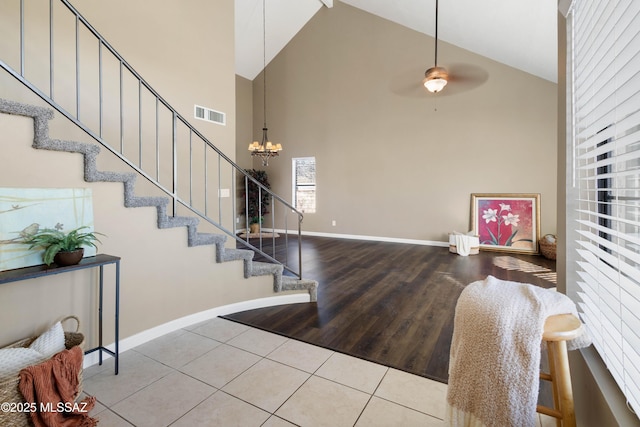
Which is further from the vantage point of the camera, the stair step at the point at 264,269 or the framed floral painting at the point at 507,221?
the framed floral painting at the point at 507,221

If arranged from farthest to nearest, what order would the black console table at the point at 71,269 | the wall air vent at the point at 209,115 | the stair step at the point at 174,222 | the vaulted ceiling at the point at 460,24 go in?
1. the wall air vent at the point at 209,115
2. the vaulted ceiling at the point at 460,24
3. the stair step at the point at 174,222
4. the black console table at the point at 71,269

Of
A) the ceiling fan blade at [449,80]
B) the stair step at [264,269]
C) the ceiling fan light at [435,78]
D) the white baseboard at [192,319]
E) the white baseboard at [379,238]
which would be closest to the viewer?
the white baseboard at [192,319]

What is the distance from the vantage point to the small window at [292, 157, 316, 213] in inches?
331

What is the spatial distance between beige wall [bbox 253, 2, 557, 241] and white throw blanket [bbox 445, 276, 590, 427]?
575cm

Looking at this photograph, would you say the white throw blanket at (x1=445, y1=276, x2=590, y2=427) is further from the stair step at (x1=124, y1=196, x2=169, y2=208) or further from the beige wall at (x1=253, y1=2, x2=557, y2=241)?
the beige wall at (x1=253, y1=2, x2=557, y2=241)

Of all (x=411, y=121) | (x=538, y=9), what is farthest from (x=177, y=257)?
(x=411, y=121)

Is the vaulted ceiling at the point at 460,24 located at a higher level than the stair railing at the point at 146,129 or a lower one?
higher

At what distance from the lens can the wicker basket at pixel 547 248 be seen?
5336mm

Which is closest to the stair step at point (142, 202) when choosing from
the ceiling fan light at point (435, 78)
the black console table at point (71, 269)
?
the black console table at point (71, 269)

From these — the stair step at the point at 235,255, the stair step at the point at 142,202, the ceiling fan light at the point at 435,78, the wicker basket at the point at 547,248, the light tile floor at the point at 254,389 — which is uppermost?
the ceiling fan light at the point at 435,78

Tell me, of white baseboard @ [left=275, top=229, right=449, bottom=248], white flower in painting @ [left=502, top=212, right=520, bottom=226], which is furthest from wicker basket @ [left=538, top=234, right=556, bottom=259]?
white baseboard @ [left=275, top=229, right=449, bottom=248]

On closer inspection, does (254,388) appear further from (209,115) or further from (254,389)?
(209,115)

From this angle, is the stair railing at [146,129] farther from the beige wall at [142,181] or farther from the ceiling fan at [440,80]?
the ceiling fan at [440,80]

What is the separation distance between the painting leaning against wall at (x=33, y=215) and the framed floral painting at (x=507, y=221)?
6474 mm
